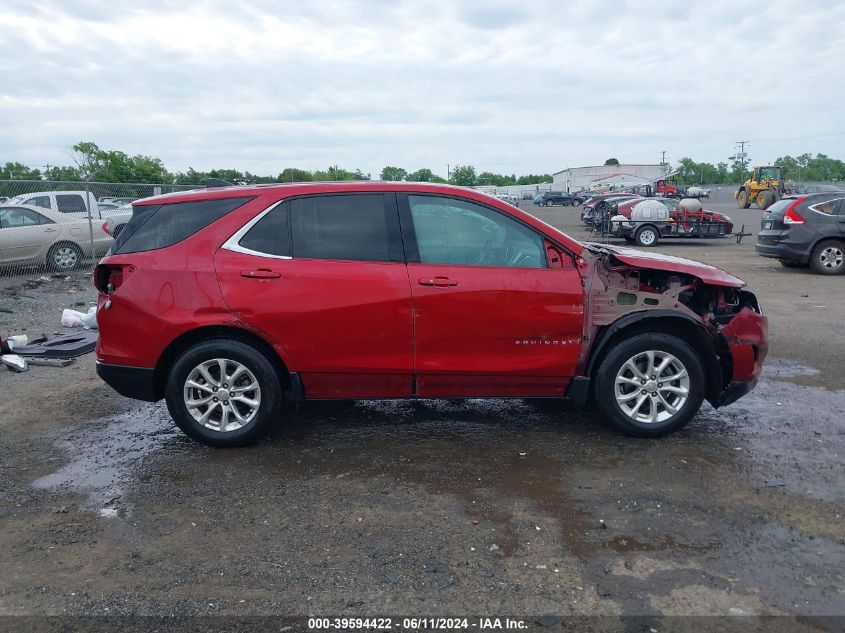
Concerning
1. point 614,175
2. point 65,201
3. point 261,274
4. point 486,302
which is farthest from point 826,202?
point 614,175

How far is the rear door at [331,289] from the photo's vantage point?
482cm

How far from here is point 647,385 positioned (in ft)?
16.5

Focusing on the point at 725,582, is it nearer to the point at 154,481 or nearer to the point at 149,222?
the point at 154,481

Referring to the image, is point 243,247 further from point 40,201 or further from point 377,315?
point 40,201

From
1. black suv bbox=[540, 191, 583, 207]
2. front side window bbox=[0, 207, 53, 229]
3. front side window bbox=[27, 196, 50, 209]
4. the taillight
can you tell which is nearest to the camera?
front side window bbox=[0, 207, 53, 229]

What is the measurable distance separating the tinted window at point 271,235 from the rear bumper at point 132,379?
1128 mm

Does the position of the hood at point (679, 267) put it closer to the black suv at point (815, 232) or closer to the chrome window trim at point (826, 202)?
the black suv at point (815, 232)

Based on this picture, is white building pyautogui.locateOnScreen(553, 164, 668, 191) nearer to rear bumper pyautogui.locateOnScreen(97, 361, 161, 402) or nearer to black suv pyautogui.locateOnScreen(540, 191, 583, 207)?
black suv pyautogui.locateOnScreen(540, 191, 583, 207)

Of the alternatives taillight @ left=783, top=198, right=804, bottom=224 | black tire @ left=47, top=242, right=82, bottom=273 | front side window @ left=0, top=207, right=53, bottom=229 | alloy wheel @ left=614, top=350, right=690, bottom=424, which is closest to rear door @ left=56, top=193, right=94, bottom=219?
front side window @ left=0, top=207, right=53, bottom=229

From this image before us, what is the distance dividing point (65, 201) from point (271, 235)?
11.7m

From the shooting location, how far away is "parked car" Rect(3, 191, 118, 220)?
1428cm

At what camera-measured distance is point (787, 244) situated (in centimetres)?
1419

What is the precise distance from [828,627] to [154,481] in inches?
148

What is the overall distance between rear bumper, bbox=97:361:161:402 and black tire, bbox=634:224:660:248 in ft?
62.2
